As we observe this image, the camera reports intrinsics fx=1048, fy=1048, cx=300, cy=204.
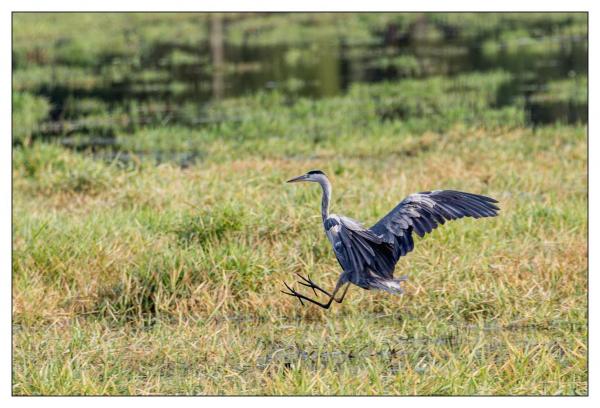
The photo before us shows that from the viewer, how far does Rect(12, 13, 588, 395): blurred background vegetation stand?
212 inches

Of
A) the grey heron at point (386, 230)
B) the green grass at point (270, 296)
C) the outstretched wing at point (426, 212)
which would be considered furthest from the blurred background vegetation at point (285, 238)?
the outstretched wing at point (426, 212)

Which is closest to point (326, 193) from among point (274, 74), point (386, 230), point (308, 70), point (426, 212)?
point (386, 230)

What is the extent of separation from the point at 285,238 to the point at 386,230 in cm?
233

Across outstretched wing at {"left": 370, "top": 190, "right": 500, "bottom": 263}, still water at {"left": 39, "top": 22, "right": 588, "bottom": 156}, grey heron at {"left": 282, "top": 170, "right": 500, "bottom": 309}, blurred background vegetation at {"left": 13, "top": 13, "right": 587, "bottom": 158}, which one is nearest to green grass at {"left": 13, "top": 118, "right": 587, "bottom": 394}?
grey heron at {"left": 282, "top": 170, "right": 500, "bottom": 309}

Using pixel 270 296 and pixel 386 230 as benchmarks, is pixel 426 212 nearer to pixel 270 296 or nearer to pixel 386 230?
pixel 386 230

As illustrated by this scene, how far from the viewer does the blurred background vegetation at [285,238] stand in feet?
17.6

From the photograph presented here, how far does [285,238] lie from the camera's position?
717 cm

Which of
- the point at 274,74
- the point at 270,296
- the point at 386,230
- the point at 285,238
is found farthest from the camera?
the point at 274,74

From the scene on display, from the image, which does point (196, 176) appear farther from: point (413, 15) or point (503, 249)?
point (413, 15)

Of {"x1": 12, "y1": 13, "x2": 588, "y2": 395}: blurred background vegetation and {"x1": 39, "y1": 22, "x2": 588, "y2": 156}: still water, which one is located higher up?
{"x1": 39, "y1": 22, "x2": 588, "y2": 156}: still water

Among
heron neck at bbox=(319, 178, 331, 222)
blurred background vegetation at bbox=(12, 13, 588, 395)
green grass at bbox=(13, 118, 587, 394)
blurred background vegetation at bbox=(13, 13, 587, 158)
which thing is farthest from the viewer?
blurred background vegetation at bbox=(13, 13, 587, 158)

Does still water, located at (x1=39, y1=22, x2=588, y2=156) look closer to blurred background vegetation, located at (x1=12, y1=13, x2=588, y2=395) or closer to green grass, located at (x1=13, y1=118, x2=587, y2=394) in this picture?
blurred background vegetation, located at (x1=12, y1=13, x2=588, y2=395)

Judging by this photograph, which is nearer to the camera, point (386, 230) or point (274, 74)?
point (386, 230)

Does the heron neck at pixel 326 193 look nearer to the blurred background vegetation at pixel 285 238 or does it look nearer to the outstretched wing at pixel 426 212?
the outstretched wing at pixel 426 212
